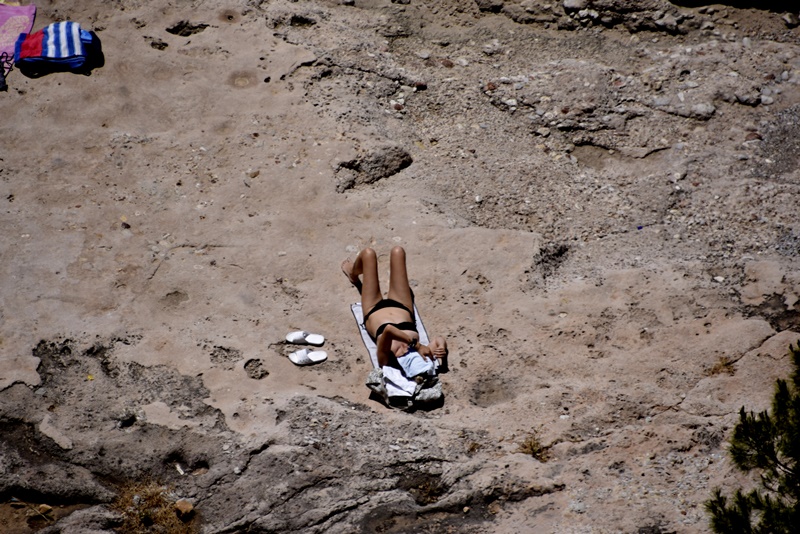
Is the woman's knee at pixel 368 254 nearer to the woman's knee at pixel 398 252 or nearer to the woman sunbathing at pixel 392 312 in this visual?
the woman sunbathing at pixel 392 312

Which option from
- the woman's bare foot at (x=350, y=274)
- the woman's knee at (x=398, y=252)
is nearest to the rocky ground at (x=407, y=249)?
the woman's bare foot at (x=350, y=274)

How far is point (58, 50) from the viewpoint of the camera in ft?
21.1

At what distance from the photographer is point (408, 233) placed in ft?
18.2

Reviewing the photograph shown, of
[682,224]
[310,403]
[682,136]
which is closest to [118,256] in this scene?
[310,403]

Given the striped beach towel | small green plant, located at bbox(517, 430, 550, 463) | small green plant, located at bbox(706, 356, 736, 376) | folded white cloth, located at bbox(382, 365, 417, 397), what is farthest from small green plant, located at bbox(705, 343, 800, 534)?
the striped beach towel

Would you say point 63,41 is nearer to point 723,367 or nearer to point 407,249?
point 407,249

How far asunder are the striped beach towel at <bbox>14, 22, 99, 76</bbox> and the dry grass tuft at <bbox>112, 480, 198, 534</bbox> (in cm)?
389

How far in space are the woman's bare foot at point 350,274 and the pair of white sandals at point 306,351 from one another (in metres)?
0.50

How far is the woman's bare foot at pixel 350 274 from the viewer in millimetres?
5289

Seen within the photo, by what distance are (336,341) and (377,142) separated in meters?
1.79

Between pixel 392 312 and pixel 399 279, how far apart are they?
0.27m

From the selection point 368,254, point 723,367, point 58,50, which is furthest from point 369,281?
point 58,50

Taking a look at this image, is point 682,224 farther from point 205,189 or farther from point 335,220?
point 205,189

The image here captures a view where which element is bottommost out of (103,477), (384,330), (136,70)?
(103,477)
